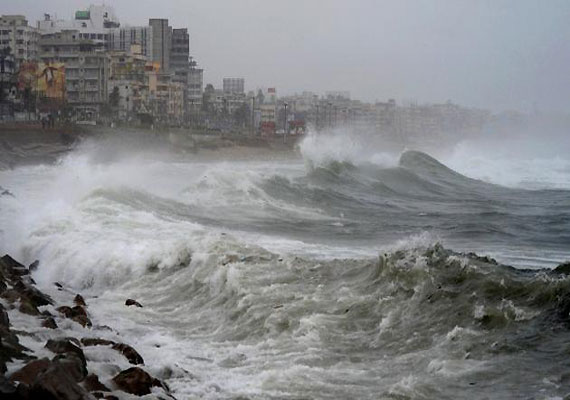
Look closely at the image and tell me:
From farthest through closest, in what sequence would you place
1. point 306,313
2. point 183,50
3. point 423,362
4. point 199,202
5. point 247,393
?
point 183,50
point 199,202
point 306,313
point 423,362
point 247,393

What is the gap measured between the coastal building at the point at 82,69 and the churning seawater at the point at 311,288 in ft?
201

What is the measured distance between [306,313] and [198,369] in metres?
2.41

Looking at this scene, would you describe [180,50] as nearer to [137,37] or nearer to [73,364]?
[137,37]

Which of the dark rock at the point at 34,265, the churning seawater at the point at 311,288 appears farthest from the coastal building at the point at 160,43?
the dark rock at the point at 34,265

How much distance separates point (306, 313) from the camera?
10.8m

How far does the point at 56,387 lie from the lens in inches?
251

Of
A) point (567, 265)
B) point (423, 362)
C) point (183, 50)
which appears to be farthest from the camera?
point (183, 50)

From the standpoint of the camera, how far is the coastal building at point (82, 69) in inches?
3319

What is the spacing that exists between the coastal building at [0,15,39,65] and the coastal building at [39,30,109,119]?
13.6 ft

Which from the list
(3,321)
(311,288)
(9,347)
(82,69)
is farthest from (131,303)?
(82,69)

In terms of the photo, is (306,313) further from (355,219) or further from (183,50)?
(183,50)

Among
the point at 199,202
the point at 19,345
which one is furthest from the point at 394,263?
the point at 199,202

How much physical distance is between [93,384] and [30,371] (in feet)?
2.24

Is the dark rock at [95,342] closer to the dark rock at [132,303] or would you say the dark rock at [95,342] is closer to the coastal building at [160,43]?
the dark rock at [132,303]
